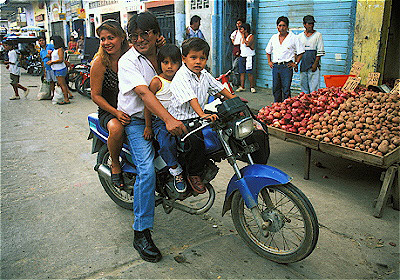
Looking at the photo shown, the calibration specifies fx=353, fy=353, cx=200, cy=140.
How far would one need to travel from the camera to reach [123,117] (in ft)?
9.61

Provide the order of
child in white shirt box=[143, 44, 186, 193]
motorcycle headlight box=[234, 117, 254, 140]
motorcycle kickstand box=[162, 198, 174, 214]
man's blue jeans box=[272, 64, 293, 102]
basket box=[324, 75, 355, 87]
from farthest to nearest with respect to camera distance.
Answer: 1. man's blue jeans box=[272, 64, 293, 102]
2. basket box=[324, 75, 355, 87]
3. motorcycle kickstand box=[162, 198, 174, 214]
4. child in white shirt box=[143, 44, 186, 193]
5. motorcycle headlight box=[234, 117, 254, 140]

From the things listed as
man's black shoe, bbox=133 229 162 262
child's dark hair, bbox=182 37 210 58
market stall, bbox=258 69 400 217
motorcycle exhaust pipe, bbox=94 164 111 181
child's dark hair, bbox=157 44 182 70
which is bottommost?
man's black shoe, bbox=133 229 162 262

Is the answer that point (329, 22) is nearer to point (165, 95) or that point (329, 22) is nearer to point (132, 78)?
point (165, 95)

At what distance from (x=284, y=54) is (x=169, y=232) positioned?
5.29 m

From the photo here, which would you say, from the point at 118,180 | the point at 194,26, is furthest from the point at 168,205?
the point at 194,26

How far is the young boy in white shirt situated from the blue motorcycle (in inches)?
3.4

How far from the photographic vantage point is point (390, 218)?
139 inches

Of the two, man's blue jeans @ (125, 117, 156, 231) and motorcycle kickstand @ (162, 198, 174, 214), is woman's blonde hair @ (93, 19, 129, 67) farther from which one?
motorcycle kickstand @ (162, 198, 174, 214)

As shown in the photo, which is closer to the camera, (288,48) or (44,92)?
(288,48)

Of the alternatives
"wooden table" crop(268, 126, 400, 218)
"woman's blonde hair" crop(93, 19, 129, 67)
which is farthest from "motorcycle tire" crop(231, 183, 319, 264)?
"woman's blonde hair" crop(93, 19, 129, 67)

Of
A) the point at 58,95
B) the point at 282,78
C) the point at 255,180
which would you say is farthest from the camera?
the point at 58,95

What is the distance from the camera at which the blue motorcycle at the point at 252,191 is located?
2.51 m

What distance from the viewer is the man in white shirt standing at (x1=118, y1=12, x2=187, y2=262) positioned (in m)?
2.72

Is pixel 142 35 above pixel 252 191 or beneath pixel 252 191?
above
